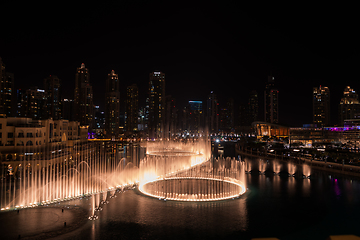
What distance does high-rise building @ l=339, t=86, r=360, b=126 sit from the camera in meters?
142

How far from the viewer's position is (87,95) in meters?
169

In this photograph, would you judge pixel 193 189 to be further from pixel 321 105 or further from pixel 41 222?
pixel 321 105

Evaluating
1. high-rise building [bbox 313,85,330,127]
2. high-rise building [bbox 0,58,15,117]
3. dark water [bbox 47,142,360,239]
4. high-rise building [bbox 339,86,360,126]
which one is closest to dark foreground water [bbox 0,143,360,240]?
A: dark water [bbox 47,142,360,239]

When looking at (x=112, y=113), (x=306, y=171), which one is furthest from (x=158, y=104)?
(x=306, y=171)

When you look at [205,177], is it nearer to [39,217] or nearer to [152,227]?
[152,227]

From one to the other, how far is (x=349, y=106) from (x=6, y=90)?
16934cm

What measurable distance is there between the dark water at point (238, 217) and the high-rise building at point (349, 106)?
464ft

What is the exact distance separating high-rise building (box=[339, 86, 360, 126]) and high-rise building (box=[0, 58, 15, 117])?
161m

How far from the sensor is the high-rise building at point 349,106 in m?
142

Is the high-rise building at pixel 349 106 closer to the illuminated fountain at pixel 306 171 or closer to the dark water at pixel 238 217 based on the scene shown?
the illuminated fountain at pixel 306 171

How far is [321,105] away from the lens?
174750 mm

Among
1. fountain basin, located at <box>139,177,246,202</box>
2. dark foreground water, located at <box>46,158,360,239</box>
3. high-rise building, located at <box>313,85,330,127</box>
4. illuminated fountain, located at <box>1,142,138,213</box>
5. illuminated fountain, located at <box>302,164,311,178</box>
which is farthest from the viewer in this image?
high-rise building, located at <box>313,85,330,127</box>

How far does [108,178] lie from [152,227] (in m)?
15.8

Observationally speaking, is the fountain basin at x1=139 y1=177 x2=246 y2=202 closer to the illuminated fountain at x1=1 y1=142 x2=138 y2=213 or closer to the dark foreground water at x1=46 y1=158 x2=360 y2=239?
the dark foreground water at x1=46 y1=158 x2=360 y2=239
